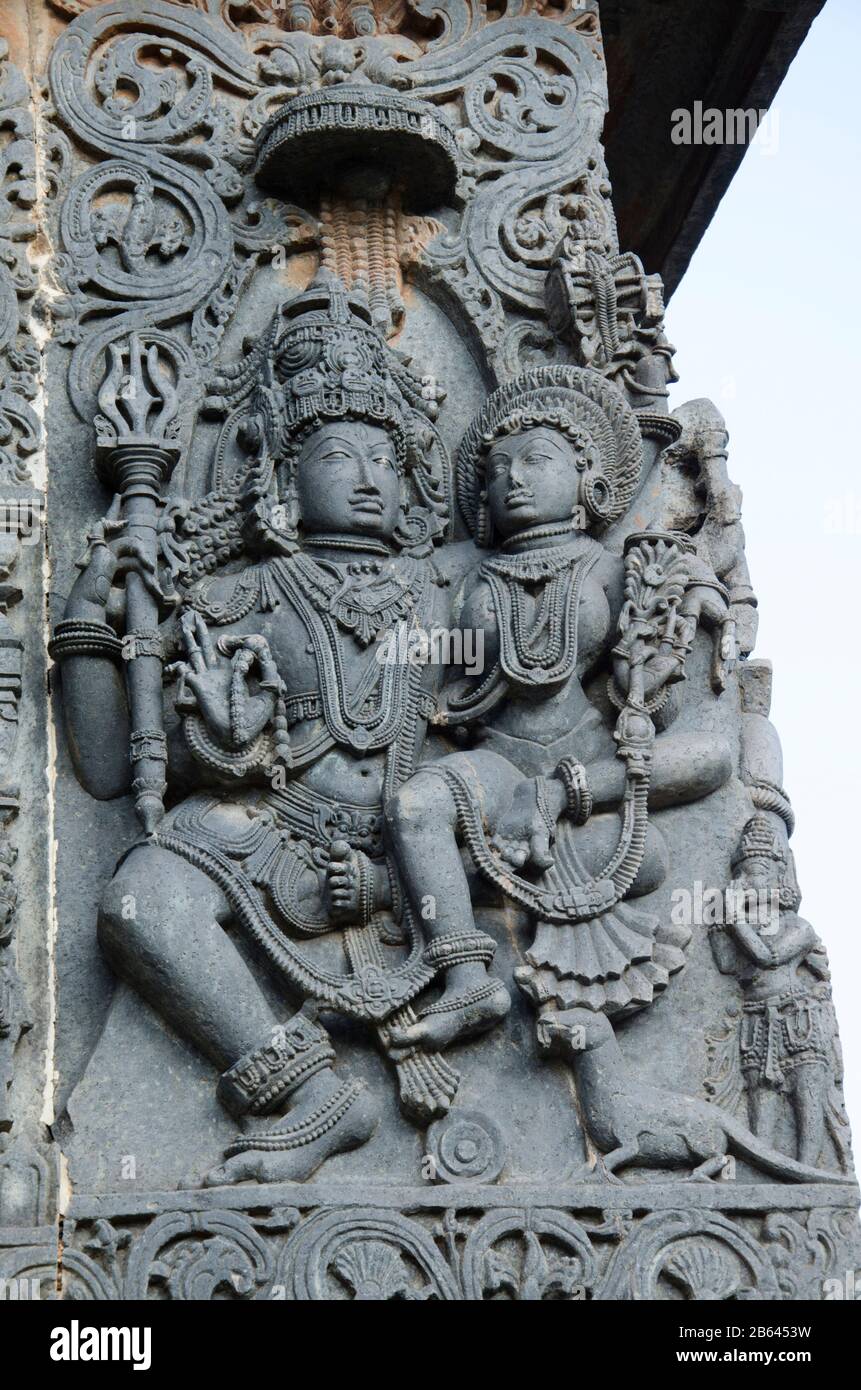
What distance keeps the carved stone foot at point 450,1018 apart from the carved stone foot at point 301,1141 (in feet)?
0.63

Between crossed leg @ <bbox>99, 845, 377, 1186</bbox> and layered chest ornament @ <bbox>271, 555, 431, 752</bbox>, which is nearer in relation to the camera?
crossed leg @ <bbox>99, 845, 377, 1186</bbox>

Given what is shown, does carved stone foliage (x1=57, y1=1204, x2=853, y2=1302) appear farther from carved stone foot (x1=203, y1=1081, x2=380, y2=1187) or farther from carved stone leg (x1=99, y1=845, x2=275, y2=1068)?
carved stone leg (x1=99, y1=845, x2=275, y2=1068)

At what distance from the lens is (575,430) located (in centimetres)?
781

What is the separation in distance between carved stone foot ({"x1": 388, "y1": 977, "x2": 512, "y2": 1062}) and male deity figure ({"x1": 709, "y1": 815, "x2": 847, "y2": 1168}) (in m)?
0.80

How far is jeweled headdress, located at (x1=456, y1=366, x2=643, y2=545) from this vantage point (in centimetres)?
781

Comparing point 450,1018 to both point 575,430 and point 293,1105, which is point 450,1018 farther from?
point 575,430

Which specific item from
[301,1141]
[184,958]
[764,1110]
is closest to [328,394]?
[184,958]

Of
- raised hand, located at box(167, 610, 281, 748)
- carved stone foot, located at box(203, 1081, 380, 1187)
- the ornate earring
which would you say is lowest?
carved stone foot, located at box(203, 1081, 380, 1187)

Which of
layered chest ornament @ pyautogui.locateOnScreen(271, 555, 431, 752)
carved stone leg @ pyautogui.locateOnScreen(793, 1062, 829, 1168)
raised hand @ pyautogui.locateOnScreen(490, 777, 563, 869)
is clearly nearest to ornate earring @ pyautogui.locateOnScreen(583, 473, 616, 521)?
layered chest ornament @ pyautogui.locateOnScreen(271, 555, 431, 752)

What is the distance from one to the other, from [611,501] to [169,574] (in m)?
1.47

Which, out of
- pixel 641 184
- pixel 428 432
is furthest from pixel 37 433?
pixel 641 184

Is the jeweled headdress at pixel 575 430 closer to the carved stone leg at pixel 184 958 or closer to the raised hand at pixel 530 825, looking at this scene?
the raised hand at pixel 530 825

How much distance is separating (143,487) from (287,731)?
1.00 meters

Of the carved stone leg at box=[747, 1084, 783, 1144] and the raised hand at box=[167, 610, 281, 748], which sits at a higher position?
the raised hand at box=[167, 610, 281, 748]
